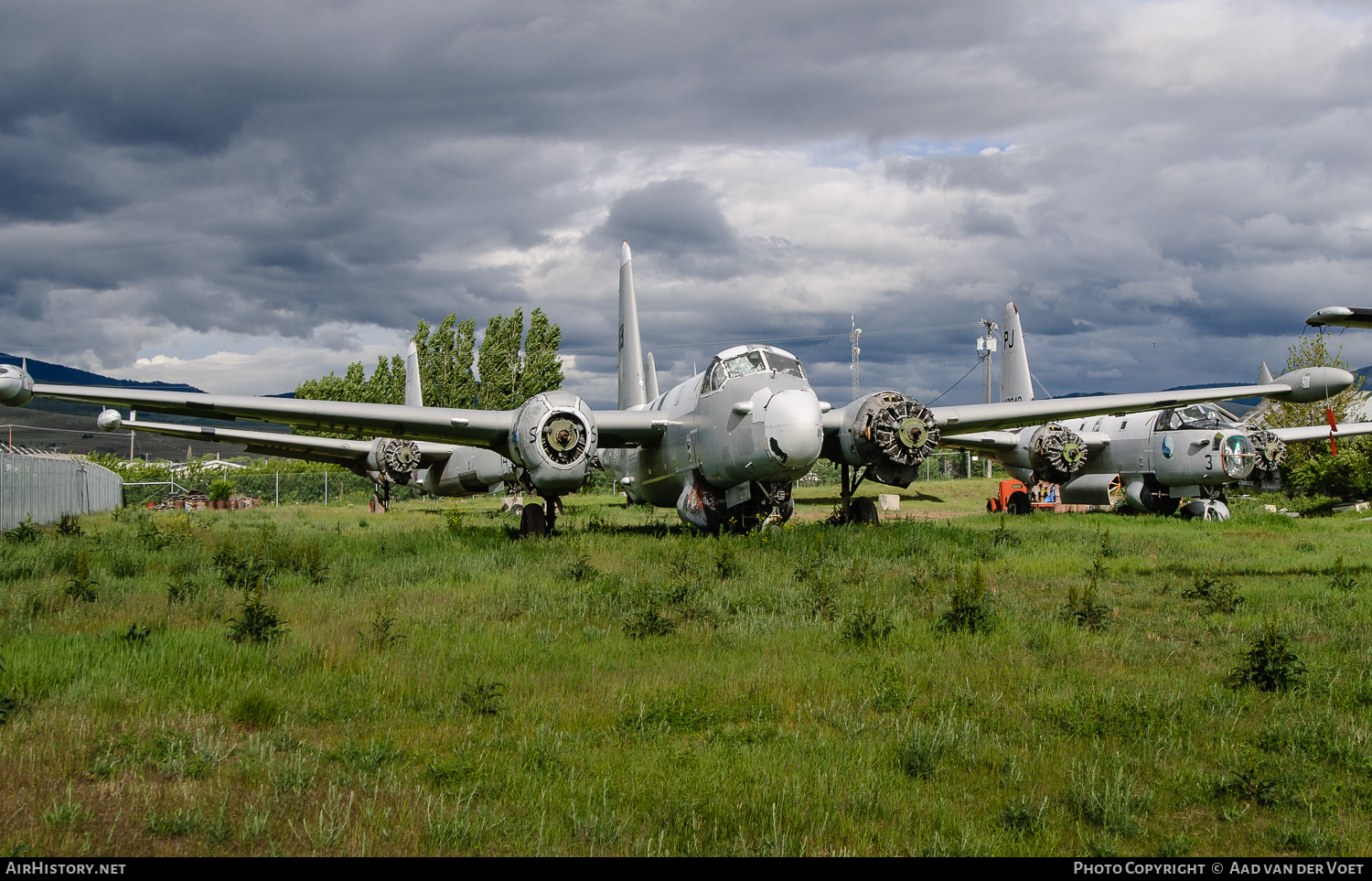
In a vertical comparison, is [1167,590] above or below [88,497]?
below

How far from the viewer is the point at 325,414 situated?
→ 636 inches

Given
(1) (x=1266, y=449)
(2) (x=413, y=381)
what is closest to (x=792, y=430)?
(1) (x=1266, y=449)

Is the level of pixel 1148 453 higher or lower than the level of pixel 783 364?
lower

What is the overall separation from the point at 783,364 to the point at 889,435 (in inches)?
112

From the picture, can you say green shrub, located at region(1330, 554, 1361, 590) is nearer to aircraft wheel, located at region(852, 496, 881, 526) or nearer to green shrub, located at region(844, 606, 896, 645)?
green shrub, located at region(844, 606, 896, 645)

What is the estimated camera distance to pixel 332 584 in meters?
11.3

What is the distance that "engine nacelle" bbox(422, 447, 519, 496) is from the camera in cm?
3322

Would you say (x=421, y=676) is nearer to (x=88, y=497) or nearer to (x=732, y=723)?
(x=732, y=723)

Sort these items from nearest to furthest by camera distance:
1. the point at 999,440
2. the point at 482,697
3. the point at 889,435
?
1. the point at 482,697
2. the point at 889,435
3. the point at 999,440

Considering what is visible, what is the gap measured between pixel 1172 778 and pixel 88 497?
39.4m

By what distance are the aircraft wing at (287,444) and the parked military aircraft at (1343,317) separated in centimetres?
2433

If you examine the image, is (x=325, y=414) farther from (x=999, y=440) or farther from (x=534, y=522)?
(x=999, y=440)

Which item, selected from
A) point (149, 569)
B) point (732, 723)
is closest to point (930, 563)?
point (732, 723)
